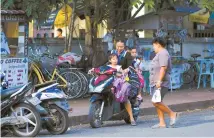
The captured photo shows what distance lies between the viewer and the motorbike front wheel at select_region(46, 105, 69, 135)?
27.0ft

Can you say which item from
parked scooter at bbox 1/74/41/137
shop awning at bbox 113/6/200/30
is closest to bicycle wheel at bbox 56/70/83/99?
shop awning at bbox 113/6/200/30

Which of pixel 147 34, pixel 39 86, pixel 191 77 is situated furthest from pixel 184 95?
pixel 39 86

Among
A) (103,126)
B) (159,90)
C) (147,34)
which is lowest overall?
(103,126)

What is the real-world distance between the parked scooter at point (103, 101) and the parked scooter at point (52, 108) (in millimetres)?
890

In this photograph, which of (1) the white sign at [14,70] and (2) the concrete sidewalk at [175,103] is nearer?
(2) the concrete sidewalk at [175,103]

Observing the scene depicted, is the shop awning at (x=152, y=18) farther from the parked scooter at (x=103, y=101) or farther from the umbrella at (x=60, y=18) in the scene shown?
the parked scooter at (x=103, y=101)

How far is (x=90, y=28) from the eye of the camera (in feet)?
46.6

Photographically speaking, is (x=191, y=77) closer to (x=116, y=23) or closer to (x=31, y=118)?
(x=116, y=23)

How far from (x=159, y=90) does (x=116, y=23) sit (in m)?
6.22

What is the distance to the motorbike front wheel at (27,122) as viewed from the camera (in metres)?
A: 7.80

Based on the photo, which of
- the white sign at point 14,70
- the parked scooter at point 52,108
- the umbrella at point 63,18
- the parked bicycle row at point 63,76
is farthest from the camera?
the umbrella at point 63,18

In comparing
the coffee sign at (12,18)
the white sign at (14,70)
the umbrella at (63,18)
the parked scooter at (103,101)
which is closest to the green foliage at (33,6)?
the coffee sign at (12,18)

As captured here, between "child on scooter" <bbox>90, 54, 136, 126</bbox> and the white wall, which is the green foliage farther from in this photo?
the white wall

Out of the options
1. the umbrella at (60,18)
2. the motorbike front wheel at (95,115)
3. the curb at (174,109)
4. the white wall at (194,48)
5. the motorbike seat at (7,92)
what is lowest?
the curb at (174,109)
